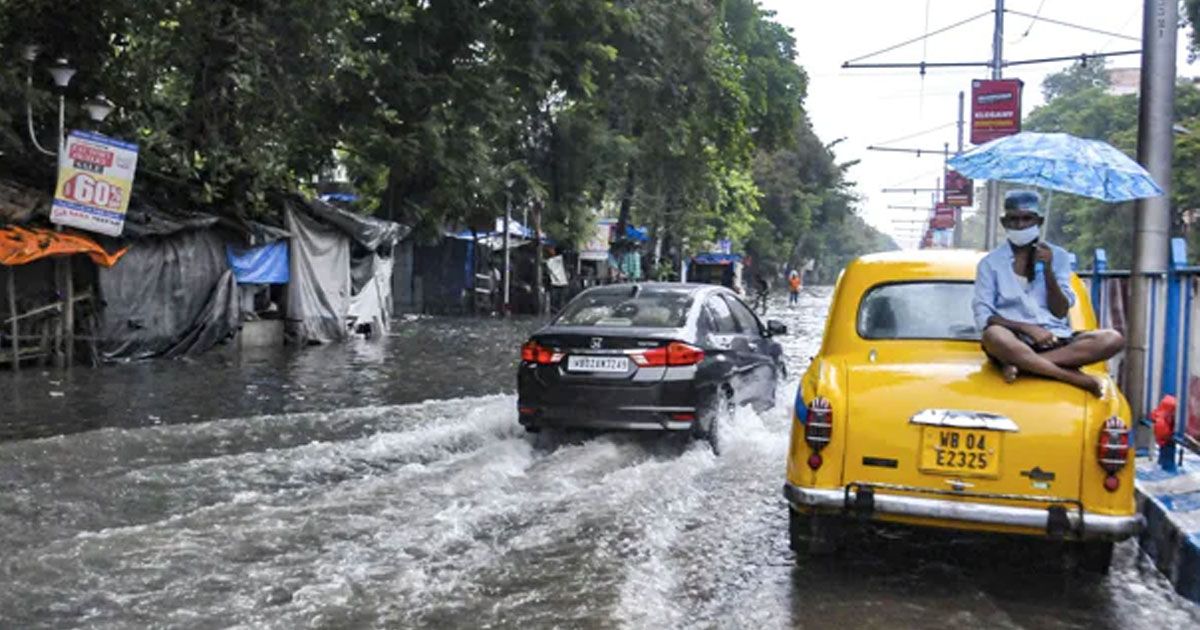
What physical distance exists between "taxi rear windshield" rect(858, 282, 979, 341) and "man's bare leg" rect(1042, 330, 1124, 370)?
0.57 metres

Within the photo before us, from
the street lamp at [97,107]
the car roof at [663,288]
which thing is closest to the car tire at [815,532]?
the car roof at [663,288]

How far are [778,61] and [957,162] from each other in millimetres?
34487

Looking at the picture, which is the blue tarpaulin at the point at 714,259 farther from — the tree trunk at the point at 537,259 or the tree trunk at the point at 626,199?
the tree trunk at the point at 537,259

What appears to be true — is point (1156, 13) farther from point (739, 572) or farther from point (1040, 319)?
point (739, 572)

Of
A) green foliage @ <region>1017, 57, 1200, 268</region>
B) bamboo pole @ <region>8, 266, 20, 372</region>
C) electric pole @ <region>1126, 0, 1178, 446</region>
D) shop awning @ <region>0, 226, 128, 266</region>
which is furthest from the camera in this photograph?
green foliage @ <region>1017, 57, 1200, 268</region>

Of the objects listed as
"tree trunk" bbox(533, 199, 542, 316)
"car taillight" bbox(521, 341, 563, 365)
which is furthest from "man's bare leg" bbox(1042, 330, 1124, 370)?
"tree trunk" bbox(533, 199, 542, 316)

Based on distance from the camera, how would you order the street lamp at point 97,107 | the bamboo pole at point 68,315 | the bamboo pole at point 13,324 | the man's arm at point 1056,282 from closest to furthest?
the man's arm at point 1056,282
the bamboo pole at point 13,324
the bamboo pole at point 68,315
the street lamp at point 97,107

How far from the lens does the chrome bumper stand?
505 centimetres

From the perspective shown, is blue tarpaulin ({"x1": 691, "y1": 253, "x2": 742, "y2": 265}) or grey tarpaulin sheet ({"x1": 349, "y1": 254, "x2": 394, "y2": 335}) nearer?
grey tarpaulin sheet ({"x1": 349, "y1": 254, "x2": 394, "y2": 335})

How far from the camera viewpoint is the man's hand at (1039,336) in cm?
552

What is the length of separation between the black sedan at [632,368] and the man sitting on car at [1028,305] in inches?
124

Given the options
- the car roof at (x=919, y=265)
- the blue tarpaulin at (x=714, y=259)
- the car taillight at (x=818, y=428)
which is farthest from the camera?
the blue tarpaulin at (x=714, y=259)

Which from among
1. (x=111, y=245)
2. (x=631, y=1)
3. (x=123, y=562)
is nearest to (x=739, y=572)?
(x=123, y=562)

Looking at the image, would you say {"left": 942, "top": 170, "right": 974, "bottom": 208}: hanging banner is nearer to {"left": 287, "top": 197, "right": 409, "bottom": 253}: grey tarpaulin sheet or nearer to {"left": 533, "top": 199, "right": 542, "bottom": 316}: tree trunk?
{"left": 533, "top": 199, "right": 542, "bottom": 316}: tree trunk
